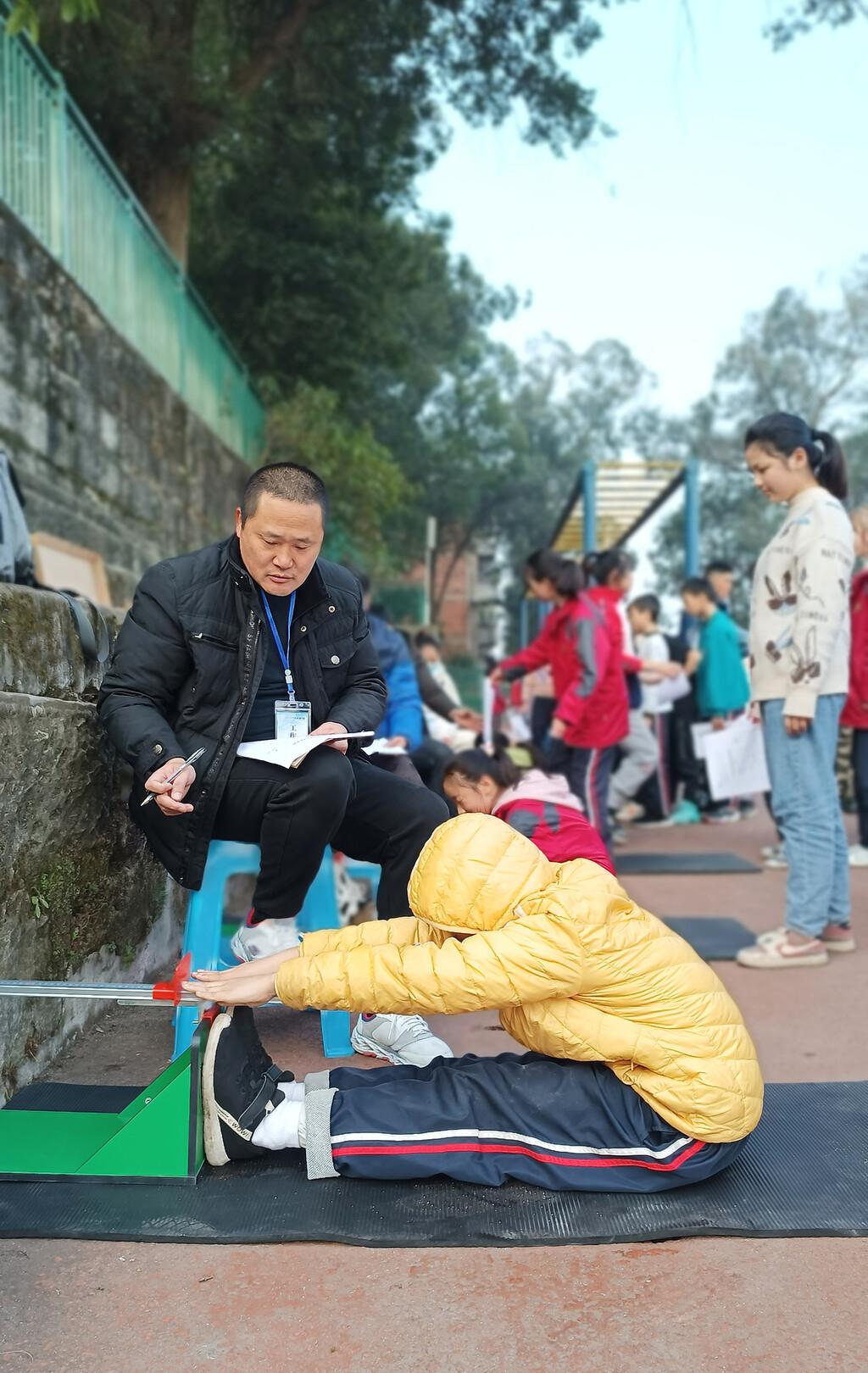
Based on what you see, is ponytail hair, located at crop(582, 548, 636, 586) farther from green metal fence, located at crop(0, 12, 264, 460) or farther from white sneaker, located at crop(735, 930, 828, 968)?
green metal fence, located at crop(0, 12, 264, 460)

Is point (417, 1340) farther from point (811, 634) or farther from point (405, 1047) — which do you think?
point (811, 634)

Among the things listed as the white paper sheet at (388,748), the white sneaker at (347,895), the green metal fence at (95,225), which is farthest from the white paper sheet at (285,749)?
the green metal fence at (95,225)

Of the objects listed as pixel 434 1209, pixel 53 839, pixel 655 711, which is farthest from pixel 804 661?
pixel 655 711

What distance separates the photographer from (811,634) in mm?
4129

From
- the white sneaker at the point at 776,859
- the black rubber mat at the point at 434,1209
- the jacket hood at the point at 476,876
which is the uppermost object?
the jacket hood at the point at 476,876

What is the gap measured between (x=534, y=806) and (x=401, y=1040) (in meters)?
0.70

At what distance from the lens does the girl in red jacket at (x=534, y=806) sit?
9.54ft

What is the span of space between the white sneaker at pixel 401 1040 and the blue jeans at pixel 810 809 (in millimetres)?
1711

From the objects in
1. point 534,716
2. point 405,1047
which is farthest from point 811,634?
point 534,716

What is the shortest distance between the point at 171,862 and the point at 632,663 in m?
4.62

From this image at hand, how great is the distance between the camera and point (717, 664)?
8.20 m

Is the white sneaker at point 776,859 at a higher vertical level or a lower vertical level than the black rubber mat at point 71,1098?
lower

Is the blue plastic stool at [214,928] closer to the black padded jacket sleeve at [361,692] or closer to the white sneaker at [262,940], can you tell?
the white sneaker at [262,940]

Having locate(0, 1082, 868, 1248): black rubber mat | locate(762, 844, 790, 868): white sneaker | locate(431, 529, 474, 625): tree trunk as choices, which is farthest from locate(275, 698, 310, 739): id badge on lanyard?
locate(431, 529, 474, 625): tree trunk
